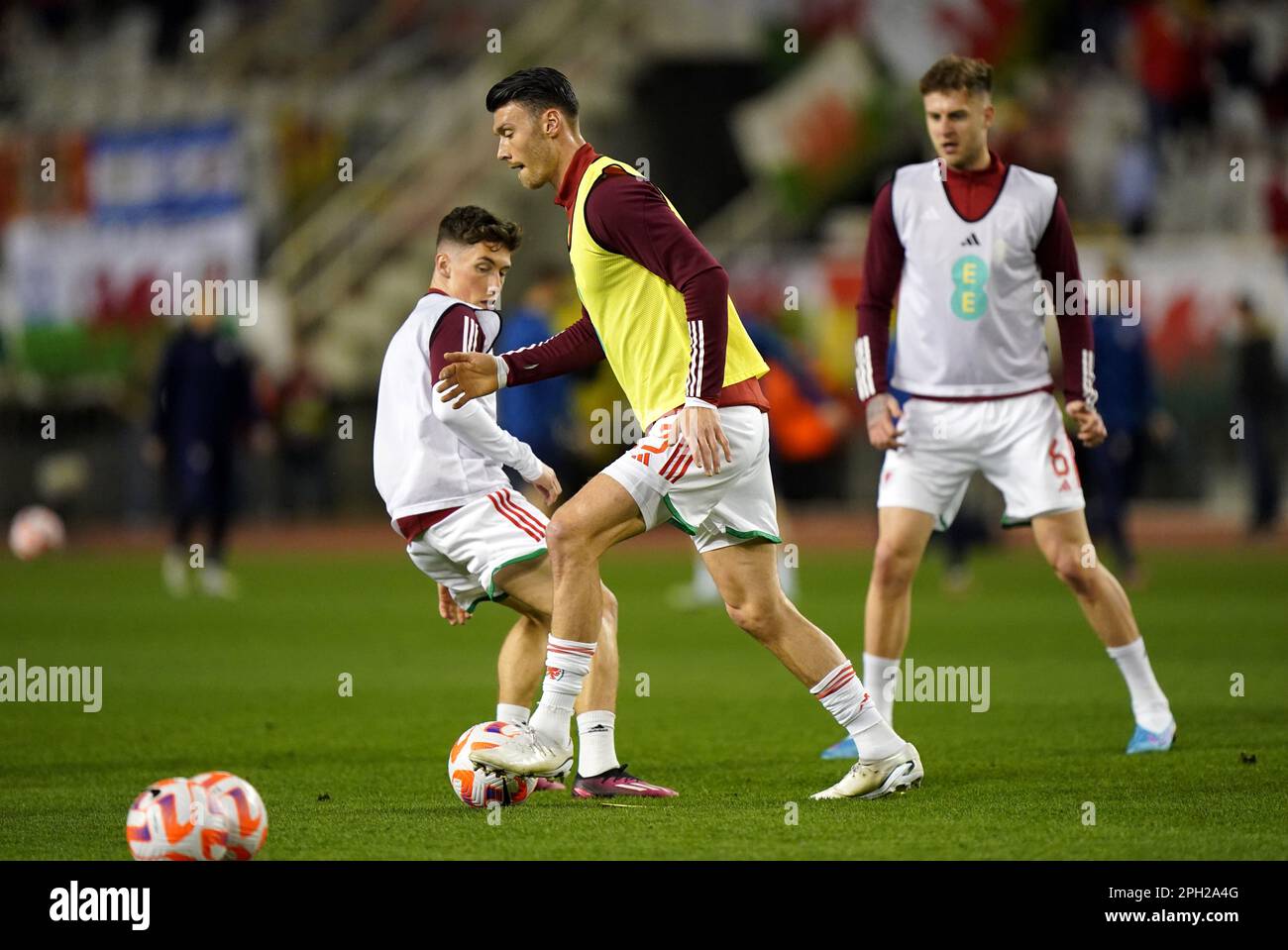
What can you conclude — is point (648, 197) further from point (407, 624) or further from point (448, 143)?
point (448, 143)

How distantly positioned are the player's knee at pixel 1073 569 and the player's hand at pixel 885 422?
0.76 metres

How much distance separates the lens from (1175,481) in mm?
24391

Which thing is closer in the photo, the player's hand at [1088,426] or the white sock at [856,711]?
the white sock at [856,711]

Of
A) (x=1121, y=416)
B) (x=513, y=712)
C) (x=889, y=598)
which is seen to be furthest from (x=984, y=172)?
(x=1121, y=416)

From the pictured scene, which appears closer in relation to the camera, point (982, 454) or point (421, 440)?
point (421, 440)

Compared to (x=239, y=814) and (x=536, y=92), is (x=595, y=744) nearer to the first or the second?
(x=239, y=814)

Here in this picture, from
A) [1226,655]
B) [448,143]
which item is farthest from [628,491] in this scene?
[448,143]

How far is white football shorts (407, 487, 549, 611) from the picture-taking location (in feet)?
22.5

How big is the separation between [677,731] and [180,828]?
11.4 ft

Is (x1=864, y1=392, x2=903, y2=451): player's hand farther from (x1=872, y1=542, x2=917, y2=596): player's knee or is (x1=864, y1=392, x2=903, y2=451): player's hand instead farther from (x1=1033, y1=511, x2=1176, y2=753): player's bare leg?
(x1=1033, y1=511, x2=1176, y2=753): player's bare leg

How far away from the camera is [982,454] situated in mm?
7676

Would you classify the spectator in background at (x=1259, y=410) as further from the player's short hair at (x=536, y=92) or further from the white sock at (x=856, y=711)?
the player's short hair at (x=536, y=92)

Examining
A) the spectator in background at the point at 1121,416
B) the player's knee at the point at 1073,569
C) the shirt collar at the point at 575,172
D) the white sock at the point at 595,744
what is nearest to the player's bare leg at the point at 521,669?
the white sock at the point at 595,744

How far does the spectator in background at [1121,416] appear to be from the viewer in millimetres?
15617
